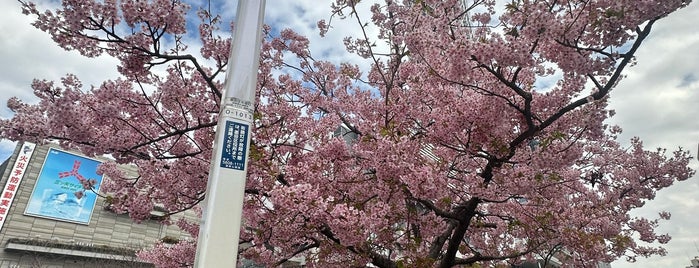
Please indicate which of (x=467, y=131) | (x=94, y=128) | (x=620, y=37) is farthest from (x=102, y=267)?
(x=620, y=37)

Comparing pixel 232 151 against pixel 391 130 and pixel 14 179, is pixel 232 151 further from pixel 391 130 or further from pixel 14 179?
pixel 14 179

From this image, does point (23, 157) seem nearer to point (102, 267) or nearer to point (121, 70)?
point (102, 267)

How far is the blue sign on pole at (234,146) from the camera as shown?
2398mm

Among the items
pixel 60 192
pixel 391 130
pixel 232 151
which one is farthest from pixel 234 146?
pixel 60 192

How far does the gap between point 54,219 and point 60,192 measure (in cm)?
Answer: 101

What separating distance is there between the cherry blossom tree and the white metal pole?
7.76 feet

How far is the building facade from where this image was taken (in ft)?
45.0

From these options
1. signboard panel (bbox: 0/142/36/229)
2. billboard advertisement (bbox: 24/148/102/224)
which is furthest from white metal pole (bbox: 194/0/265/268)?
signboard panel (bbox: 0/142/36/229)

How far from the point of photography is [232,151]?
243 cm

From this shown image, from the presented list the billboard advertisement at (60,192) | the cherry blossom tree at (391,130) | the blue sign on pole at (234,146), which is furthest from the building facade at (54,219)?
the blue sign on pole at (234,146)

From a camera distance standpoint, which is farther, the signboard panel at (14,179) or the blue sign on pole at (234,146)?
the signboard panel at (14,179)

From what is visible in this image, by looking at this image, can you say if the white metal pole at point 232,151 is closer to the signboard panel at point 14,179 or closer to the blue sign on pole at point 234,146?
the blue sign on pole at point 234,146

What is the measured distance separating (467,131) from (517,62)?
1631 millimetres

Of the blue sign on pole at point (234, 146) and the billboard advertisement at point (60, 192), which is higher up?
the billboard advertisement at point (60, 192)
